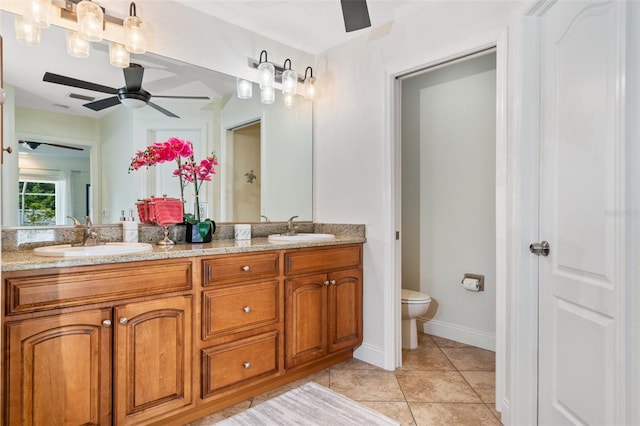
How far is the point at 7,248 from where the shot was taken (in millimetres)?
1797

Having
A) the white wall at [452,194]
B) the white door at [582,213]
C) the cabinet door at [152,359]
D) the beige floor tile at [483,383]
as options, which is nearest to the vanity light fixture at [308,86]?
the white wall at [452,194]

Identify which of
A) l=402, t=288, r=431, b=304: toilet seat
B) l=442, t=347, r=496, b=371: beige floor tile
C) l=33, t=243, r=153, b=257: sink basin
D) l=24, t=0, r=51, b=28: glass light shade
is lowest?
l=442, t=347, r=496, b=371: beige floor tile

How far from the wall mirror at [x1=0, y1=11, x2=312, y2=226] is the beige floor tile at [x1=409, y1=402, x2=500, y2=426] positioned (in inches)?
63.7

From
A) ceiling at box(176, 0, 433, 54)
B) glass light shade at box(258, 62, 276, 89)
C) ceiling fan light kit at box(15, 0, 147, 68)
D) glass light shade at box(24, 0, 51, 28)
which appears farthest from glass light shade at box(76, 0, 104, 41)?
glass light shade at box(258, 62, 276, 89)

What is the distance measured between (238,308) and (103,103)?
4.55 feet

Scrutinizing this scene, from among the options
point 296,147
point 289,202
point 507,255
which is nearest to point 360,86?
point 296,147

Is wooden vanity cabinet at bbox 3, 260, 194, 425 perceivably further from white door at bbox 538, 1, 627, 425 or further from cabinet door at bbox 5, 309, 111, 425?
white door at bbox 538, 1, 627, 425

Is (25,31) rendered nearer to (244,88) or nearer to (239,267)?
(244,88)

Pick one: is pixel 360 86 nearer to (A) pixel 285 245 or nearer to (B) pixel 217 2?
(B) pixel 217 2

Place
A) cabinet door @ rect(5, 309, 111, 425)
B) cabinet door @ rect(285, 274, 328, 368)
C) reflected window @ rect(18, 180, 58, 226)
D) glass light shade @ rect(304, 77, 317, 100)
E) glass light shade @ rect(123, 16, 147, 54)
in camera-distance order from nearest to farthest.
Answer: cabinet door @ rect(5, 309, 111, 425) → reflected window @ rect(18, 180, 58, 226) → glass light shade @ rect(123, 16, 147, 54) → cabinet door @ rect(285, 274, 328, 368) → glass light shade @ rect(304, 77, 317, 100)

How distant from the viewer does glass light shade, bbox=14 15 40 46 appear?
1785mm

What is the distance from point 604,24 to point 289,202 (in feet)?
7.03

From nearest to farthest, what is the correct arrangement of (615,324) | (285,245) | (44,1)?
(615,324) < (44,1) < (285,245)

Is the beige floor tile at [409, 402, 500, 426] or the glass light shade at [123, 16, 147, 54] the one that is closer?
the beige floor tile at [409, 402, 500, 426]
